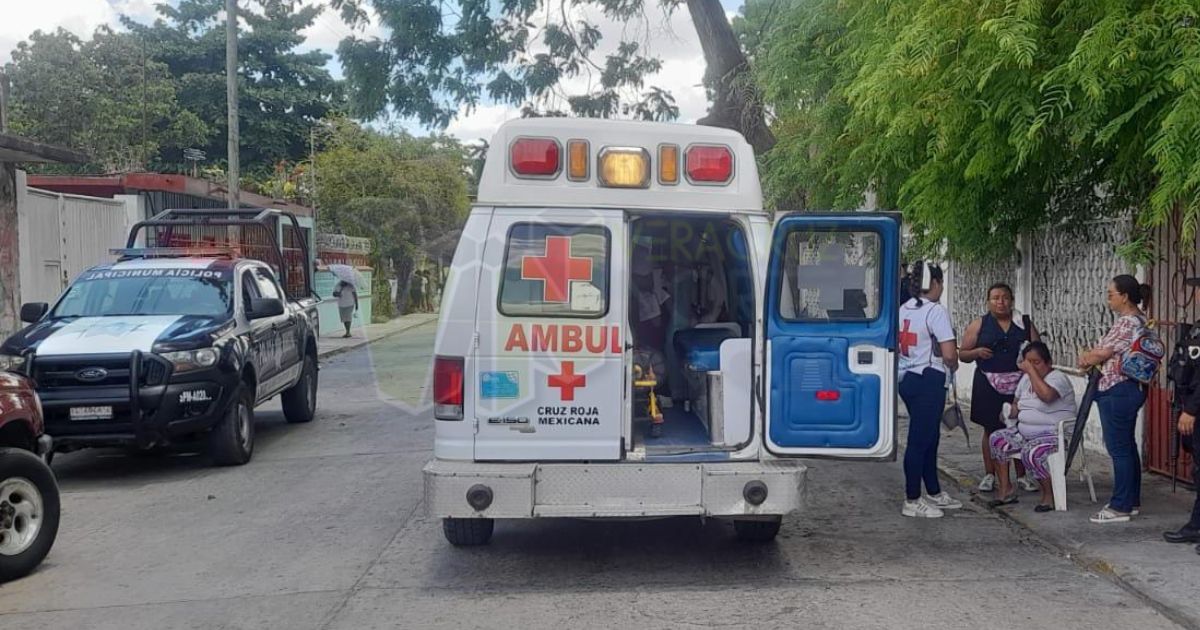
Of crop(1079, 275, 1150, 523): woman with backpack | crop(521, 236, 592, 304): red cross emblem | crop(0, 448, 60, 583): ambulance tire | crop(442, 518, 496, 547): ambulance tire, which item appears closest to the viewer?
crop(521, 236, 592, 304): red cross emblem

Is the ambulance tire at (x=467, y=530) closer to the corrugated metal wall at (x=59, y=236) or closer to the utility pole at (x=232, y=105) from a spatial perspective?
the corrugated metal wall at (x=59, y=236)

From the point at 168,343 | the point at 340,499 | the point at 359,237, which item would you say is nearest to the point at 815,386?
the point at 340,499

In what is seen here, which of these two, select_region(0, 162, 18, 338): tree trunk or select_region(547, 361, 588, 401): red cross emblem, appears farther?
select_region(0, 162, 18, 338): tree trunk

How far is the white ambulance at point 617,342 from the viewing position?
5.72 m

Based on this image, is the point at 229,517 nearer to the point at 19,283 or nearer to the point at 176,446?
the point at 176,446

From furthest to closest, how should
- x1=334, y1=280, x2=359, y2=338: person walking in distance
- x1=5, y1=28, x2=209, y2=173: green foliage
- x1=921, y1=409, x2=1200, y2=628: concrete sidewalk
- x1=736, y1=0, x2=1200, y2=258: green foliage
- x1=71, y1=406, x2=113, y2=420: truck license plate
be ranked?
x1=5, y1=28, x2=209, y2=173: green foliage → x1=334, y1=280, x2=359, y2=338: person walking in distance → x1=71, y1=406, x2=113, y2=420: truck license plate → x1=921, y1=409, x2=1200, y2=628: concrete sidewalk → x1=736, y1=0, x2=1200, y2=258: green foliage

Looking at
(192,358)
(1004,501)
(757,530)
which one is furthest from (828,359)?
(192,358)

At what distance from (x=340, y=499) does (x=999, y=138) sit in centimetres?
546

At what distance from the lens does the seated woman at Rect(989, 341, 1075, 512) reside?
741cm

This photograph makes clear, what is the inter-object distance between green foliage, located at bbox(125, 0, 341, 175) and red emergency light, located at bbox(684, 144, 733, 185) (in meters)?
38.2

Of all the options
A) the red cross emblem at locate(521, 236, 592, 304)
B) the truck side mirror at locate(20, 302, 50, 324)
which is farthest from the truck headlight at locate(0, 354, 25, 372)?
the red cross emblem at locate(521, 236, 592, 304)

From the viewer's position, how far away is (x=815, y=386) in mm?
5863

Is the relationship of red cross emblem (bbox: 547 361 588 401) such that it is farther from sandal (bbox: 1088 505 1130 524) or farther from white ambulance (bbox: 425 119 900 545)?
sandal (bbox: 1088 505 1130 524)

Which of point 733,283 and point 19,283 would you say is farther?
point 19,283
